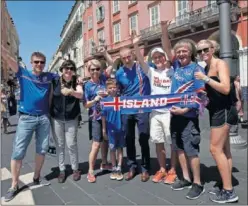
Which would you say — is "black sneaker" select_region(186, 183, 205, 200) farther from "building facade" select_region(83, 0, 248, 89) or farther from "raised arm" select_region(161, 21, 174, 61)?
"building facade" select_region(83, 0, 248, 89)

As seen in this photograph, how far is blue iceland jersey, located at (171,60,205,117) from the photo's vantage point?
11.1 feet

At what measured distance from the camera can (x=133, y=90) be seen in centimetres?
406

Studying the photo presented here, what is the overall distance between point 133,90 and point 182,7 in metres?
21.5

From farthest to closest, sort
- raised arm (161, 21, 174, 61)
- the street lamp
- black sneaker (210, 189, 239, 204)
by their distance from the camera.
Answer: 1. the street lamp
2. raised arm (161, 21, 174, 61)
3. black sneaker (210, 189, 239, 204)

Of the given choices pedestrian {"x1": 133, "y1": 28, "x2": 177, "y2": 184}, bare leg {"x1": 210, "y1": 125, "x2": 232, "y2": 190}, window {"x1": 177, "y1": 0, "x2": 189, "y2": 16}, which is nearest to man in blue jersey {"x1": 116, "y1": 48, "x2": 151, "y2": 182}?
pedestrian {"x1": 133, "y1": 28, "x2": 177, "y2": 184}

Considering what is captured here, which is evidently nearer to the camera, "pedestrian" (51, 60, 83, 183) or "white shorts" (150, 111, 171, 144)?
"white shorts" (150, 111, 171, 144)

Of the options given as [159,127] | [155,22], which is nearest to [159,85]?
[159,127]

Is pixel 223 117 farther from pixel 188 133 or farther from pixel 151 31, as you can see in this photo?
pixel 151 31

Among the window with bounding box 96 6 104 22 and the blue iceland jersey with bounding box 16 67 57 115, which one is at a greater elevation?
the window with bounding box 96 6 104 22

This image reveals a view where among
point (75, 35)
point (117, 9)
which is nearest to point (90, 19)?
point (117, 9)

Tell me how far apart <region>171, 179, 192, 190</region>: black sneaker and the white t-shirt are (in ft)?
3.02

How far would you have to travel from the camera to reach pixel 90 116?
4449mm

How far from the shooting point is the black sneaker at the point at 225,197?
3404 millimetres

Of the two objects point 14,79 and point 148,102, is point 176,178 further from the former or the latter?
point 14,79
